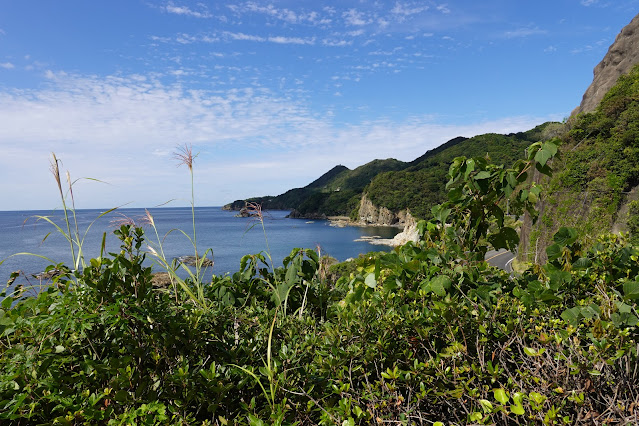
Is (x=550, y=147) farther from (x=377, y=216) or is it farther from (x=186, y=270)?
(x=377, y=216)

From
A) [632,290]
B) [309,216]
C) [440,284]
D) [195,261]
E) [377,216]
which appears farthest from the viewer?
[309,216]

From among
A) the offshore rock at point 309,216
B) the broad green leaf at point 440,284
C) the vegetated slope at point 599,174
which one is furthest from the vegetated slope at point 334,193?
the broad green leaf at point 440,284

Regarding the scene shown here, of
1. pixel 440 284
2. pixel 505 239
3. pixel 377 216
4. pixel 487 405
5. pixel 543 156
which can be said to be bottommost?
pixel 377 216

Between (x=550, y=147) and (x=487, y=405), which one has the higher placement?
(x=550, y=147)

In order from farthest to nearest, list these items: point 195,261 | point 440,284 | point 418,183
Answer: point 418,183 → point 195,261 → point 440,284

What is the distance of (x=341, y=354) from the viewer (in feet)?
4.27

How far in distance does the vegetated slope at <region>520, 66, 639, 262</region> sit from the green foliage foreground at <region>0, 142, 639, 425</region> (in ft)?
75.7

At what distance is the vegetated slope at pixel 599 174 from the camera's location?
22.6 meters

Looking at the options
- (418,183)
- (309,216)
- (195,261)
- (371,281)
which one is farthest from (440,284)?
(309,216)

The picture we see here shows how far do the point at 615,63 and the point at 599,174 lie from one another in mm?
21538

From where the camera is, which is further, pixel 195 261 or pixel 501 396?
pixel 195 261

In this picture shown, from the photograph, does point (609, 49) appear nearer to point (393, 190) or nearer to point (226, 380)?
point (226, 380)

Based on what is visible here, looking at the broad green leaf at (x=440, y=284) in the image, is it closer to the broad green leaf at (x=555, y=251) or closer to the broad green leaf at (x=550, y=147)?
the broad green leaf at (x=555, y=251)

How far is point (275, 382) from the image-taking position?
3.75 ft
